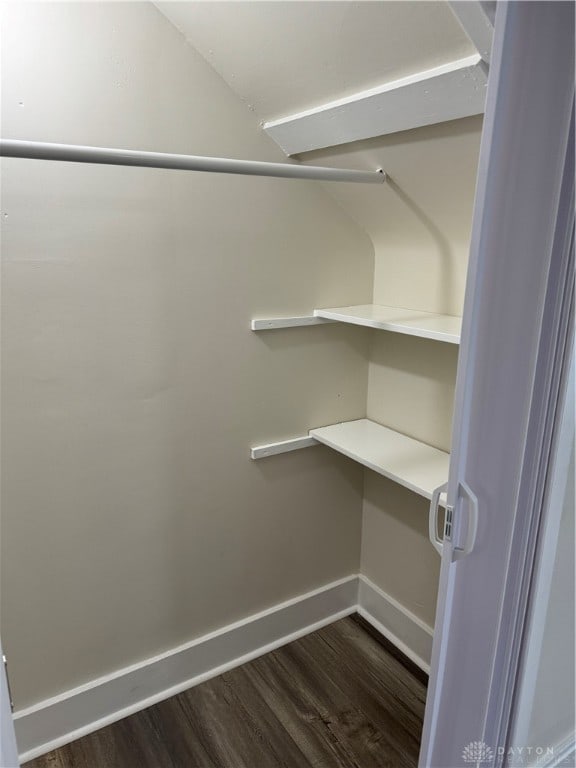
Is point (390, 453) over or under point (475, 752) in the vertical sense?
over

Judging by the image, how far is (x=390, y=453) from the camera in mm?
1913

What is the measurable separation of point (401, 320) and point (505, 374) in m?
0.77

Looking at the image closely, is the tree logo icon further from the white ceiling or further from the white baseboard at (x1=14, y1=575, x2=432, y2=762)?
the white ceiling

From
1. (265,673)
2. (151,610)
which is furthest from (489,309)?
(265,673)

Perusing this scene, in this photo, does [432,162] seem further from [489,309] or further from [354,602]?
[354,602]

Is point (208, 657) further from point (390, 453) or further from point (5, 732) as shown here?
point (5, 732)

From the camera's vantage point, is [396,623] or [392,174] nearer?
[392,174]

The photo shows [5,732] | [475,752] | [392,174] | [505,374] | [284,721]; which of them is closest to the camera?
[5,732]

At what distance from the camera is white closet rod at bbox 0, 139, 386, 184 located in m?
1.10

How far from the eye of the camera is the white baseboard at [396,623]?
6.89 ft

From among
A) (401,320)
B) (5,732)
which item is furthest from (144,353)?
(5,732)

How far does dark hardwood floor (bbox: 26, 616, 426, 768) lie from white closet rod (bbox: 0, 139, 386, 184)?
1669 millimetres

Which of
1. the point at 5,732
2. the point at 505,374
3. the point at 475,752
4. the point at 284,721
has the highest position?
the point at 505,374

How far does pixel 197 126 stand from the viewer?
5.38ft
